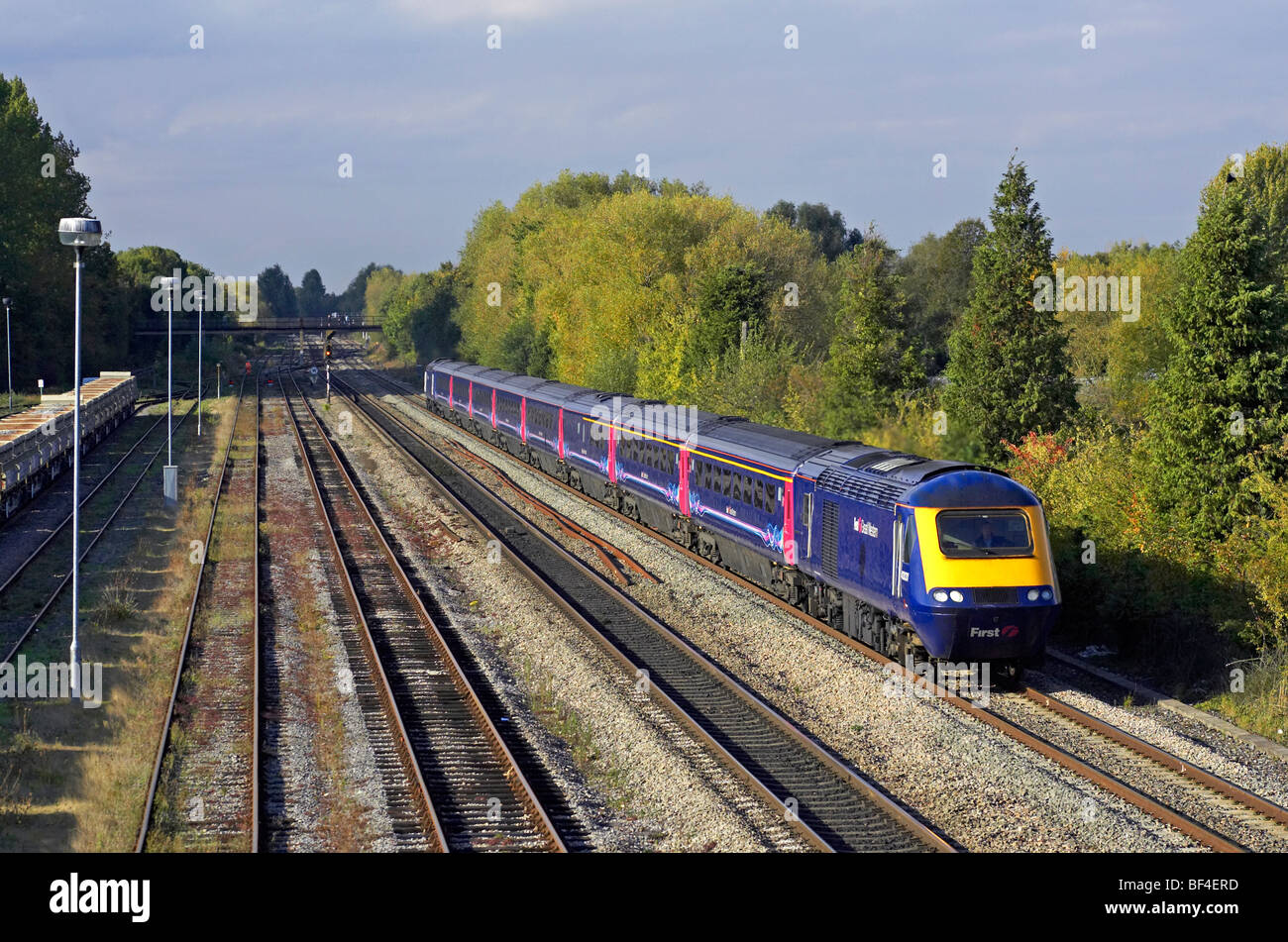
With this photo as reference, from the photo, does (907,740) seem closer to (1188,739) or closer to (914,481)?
(1188,739)

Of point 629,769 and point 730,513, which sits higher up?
point 730,513

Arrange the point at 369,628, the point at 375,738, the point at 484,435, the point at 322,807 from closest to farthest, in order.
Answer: the point at 322,807, the point at 375,738, the point at 369,628, the point at 484,435

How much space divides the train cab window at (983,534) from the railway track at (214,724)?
967 centimetres

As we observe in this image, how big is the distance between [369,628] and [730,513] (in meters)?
7.80

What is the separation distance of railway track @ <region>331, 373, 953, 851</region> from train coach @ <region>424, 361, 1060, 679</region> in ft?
8.68

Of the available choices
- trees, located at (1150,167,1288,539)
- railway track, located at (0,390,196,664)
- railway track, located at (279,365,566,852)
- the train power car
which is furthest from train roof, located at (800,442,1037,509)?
the train power car

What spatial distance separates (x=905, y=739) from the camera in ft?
51.3

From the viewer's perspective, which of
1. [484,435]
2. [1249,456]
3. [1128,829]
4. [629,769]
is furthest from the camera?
[484,435]

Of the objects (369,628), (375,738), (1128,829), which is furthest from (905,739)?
(369,628)

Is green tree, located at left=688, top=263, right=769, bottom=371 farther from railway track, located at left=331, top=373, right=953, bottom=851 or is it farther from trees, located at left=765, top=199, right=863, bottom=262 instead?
trees, located at left=765, top=199, right=863, bottom=262

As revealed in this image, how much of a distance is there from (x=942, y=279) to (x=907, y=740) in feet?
259

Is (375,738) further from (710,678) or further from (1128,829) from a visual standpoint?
(1128,829)

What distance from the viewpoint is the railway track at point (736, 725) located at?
1284 centimetres
